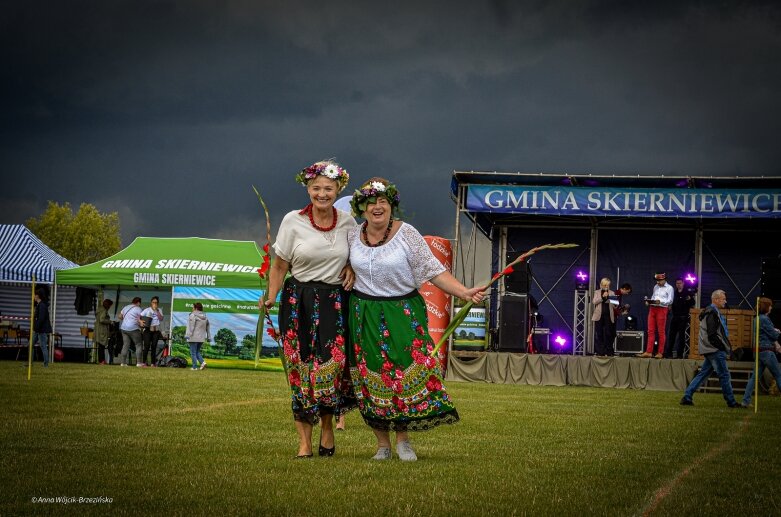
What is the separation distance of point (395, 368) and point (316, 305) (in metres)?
0.70

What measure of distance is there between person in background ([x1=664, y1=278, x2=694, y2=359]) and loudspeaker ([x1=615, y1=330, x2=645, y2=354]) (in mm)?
618

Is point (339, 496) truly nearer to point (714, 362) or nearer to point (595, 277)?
point (714, 362)

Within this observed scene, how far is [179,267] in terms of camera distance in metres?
25.9

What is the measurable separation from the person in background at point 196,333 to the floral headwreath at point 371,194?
1791cm

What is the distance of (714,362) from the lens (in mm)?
15008

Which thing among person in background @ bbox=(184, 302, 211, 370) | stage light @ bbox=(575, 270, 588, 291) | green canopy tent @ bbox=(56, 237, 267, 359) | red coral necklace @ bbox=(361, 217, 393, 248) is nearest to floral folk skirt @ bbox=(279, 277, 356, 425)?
red coral necklace @ bbox=(361, 217, 393, 248)

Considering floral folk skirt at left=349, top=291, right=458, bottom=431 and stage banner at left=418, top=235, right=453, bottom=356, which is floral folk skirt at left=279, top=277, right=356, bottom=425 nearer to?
floral folk skirt at left=349, top=291, right=458, bottom=431

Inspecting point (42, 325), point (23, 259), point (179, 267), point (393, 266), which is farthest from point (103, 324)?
point (393, 266)

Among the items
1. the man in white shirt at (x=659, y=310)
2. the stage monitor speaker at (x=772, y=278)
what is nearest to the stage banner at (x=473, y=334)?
the man in white shirt at (x=659, y=310)

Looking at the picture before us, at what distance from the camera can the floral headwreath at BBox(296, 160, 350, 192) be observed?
6.93 meters

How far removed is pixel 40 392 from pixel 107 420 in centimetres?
414

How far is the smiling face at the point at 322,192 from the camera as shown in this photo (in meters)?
6.88

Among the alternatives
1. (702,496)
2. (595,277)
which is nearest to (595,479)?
(702,496)

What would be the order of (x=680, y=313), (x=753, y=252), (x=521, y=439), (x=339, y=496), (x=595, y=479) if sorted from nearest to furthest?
(x=339, y=496)
(x=595, y=479)
(x=521, y=439)
(x=680, y=313)
(x=753, y=252)
